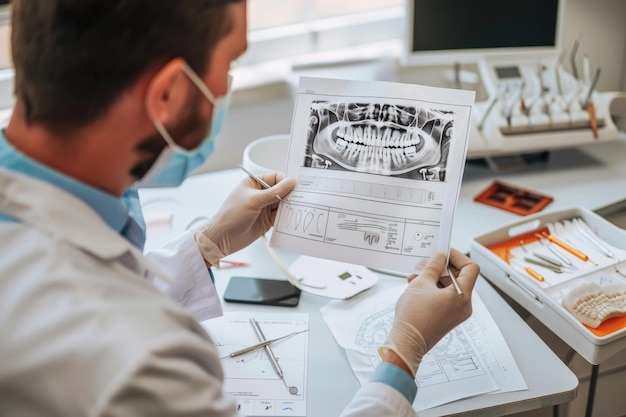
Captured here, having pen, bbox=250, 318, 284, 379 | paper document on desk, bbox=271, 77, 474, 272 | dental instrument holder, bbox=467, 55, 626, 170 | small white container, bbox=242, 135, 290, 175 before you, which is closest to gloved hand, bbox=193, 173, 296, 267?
paper document on desk, bbox=271, 77, 474, 272

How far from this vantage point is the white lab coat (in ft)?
1.96

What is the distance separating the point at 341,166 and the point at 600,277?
570 mm

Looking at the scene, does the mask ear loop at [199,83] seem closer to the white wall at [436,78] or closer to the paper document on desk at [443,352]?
the paper document on desk at [443,352]

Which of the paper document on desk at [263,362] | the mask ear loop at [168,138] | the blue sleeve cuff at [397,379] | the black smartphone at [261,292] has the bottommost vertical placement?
the paper document on desk at [263,362]

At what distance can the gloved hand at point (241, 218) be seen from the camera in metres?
1.12

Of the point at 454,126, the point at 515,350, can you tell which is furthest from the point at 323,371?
the point at 454,126

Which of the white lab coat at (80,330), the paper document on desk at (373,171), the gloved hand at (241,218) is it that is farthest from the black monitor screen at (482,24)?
the white lab coat at (80,330)

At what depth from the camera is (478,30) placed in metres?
1.70

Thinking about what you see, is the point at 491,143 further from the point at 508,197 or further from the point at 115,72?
the point at 115,72

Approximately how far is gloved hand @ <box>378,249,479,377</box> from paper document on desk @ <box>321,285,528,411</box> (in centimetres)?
7

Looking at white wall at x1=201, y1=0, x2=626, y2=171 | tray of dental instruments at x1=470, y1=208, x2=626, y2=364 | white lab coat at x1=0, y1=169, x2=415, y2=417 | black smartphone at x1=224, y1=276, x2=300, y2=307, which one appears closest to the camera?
white lab coat at x1=0, y1=169, x2=415, y2=417

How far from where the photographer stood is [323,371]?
102 cm

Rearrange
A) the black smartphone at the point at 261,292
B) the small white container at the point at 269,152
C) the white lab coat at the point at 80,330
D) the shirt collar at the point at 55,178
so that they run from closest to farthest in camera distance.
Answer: the white lab coat at the point at 80,330 < the shirt collar at the point at 55,178 < the black smartphone at the point at 261,292 < the small white container at the point at 269,152

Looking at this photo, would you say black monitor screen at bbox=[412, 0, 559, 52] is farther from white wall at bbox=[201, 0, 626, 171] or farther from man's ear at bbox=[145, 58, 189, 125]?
man's ear at bbox=[145, 58, 189, 125]
